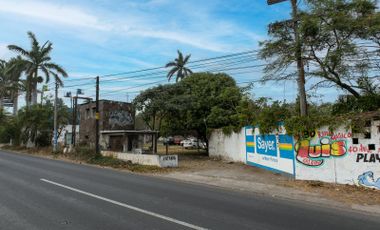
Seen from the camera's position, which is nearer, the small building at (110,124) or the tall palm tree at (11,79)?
the small building at (110,124)

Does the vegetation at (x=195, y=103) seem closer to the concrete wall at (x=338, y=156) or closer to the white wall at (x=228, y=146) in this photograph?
the white wall at (x=228, y=146)

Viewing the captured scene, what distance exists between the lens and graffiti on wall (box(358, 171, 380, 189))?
12.4 metres

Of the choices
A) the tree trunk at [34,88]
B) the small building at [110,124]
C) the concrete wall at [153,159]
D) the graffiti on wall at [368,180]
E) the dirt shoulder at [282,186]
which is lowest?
the dirt shoulder at [282,186]

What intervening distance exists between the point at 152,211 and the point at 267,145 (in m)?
11.5

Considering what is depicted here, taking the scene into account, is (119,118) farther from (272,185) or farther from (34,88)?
(272,185)

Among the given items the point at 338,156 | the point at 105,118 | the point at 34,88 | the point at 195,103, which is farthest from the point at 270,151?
the point at 34,88

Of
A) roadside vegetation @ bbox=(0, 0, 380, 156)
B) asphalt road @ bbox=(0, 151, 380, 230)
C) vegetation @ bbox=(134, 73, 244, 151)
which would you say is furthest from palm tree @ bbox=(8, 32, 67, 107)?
asphalt road @ bbox=(0, 151, 380, 230)

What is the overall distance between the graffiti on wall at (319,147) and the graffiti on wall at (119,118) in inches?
999

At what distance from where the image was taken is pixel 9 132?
44031mm

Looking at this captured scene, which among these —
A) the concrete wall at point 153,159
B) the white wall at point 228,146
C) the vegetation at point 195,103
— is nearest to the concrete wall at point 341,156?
the white wall at point 228,146

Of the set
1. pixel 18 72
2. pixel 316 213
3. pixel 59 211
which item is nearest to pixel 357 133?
pixel 316 213

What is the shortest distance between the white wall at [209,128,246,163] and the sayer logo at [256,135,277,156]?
2282 millimetres

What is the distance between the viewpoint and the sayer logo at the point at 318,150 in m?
13.8

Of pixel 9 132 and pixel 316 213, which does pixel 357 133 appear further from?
pixel 9 132
